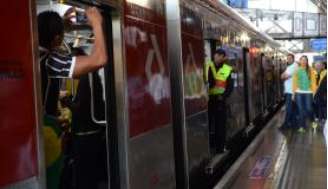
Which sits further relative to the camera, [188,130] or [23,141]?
[188,130]

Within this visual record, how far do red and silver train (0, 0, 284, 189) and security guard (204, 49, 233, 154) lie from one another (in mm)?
591

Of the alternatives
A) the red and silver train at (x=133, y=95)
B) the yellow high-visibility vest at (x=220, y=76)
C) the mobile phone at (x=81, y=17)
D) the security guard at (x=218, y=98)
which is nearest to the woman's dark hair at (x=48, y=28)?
the red and silver train at (x=133, y=95)

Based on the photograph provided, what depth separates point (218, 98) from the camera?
955 cm

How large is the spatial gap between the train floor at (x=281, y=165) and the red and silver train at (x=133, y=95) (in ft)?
1.54

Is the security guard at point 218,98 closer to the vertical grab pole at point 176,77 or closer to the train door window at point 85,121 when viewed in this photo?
the vertical grab pole at point 176,77

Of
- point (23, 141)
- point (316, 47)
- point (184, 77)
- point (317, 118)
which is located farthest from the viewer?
point (316, 47)

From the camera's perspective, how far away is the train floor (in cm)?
739

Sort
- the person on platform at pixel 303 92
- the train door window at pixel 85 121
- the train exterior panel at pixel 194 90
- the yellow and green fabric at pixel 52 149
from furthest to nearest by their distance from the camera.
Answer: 1. the person on platform at pixel 303 92
2. the train exterior panel at pixel 194 90
3. the train door window at pixel 85 121
4. the yellow and green fabric at pixel 52 149

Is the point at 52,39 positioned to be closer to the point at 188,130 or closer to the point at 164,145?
the point at 164,145

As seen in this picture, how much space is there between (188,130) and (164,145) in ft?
3.20

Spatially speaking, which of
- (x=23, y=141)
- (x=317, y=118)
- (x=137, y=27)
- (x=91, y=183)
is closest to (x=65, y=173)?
(x=91, y=183)

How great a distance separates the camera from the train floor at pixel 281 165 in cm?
739

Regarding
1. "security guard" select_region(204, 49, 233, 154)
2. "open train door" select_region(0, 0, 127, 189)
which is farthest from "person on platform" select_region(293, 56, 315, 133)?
"open train door" select_region(0, 0, 127, 189)

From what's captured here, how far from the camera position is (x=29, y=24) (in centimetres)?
299
